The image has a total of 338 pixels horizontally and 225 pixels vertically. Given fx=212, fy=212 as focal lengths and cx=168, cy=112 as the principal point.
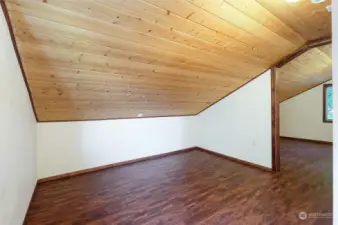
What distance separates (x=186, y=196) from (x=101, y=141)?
1.86m

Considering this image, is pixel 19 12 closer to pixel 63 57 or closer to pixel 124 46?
pixel 63 57

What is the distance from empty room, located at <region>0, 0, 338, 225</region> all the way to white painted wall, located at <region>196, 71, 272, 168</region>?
26mm

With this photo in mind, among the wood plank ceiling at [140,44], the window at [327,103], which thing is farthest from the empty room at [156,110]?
the window at [327,103]

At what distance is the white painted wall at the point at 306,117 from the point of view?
236 inches

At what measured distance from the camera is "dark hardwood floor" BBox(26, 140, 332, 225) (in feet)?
7.27

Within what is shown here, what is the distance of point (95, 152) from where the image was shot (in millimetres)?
3715

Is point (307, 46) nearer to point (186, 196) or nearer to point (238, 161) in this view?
point (238, 161)

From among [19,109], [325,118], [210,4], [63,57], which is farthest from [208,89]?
[325,118]

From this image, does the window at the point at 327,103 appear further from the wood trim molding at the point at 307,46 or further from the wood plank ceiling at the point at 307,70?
the wood trim molding at the point at 307,46

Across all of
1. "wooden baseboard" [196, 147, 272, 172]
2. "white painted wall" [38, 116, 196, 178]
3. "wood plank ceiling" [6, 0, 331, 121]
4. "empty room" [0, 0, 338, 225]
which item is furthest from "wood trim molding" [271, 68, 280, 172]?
"white painted wall" [38, 116, 196, 178]

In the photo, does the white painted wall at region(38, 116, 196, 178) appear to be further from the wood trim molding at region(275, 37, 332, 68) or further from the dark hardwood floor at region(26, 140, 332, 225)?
the wood trim molding at region(275, 37, 332, 68)

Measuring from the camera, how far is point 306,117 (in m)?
6.33

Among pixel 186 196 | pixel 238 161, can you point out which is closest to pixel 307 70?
pixel 238 161

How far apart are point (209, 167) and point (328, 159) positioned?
2.61 metres
